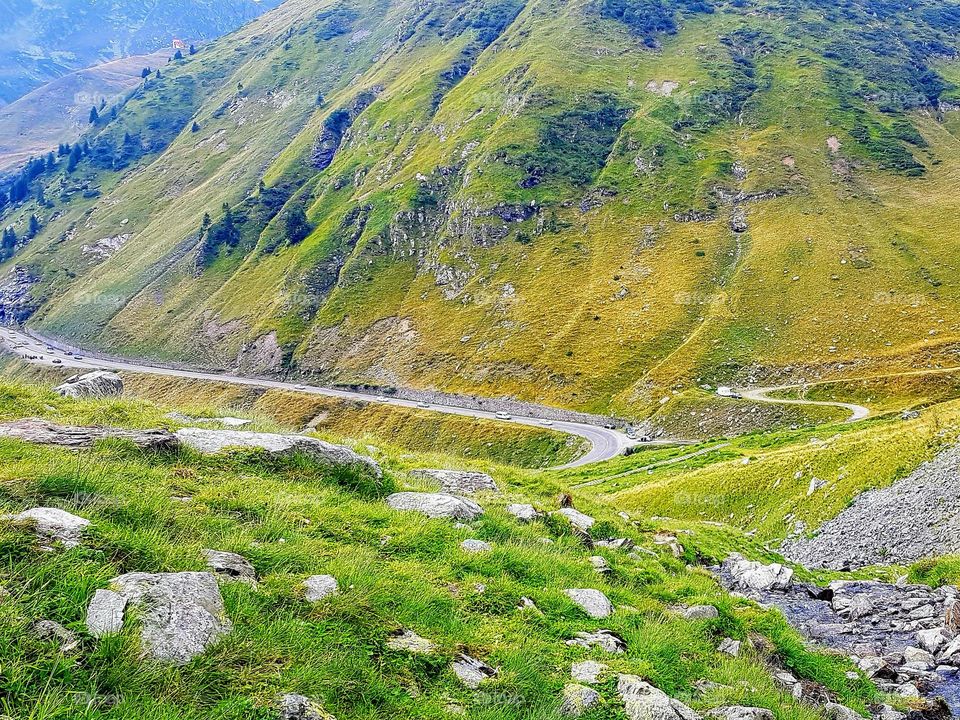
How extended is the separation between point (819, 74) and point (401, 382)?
177 m

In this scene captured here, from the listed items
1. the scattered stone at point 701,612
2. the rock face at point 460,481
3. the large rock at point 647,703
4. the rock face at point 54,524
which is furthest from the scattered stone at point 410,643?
the rock face at point 460,481

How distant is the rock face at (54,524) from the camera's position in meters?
5.89

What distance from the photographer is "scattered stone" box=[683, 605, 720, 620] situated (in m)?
10.3

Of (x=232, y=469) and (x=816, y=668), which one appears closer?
(x=816, y=668)

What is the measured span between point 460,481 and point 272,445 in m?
5.73

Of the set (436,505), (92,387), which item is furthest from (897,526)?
(92,387)

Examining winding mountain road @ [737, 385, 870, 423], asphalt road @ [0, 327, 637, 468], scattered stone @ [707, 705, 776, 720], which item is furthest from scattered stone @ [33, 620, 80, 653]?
winding mountain road @ [737, 385, 870, 423]

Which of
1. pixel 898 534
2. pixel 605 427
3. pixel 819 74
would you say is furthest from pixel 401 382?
pixel 819 74

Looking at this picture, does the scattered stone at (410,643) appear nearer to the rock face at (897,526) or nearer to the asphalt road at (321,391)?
the rock face at (897,526)

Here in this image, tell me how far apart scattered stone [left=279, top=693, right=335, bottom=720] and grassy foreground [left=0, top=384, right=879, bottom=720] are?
11cm

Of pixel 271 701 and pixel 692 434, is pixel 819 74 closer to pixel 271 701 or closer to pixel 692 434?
pixel 692 434

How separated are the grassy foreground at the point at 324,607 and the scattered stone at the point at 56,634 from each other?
0.07m

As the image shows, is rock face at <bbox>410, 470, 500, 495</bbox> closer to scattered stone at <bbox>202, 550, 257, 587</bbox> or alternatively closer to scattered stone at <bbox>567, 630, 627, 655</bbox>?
scattered stone at <bbox>567, 630, 627, 655</bbox>

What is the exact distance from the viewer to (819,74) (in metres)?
183
